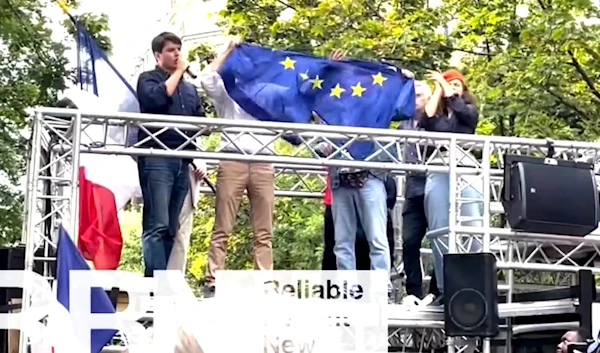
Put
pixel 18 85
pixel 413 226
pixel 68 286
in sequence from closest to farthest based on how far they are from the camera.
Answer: pixel 68 286, pixel 413 226, pixel 18 85

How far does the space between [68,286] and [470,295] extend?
2288 mm

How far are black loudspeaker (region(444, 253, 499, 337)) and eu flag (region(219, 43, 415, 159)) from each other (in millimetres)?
994

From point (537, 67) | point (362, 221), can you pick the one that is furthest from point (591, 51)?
point (362, 221)

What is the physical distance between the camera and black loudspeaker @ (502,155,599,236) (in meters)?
5.87

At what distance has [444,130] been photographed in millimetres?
6352

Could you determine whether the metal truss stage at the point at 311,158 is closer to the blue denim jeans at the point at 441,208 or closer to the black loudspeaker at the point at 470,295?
the blue denim jeans at the point at 441,208

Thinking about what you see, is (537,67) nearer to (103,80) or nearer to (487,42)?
(487,42)

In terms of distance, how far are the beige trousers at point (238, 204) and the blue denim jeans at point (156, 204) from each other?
0.98 ft

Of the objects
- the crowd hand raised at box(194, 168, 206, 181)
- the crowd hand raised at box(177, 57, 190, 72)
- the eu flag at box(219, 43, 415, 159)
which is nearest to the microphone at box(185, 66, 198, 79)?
the crowd hand raised at box(177, 57, 190, 72)

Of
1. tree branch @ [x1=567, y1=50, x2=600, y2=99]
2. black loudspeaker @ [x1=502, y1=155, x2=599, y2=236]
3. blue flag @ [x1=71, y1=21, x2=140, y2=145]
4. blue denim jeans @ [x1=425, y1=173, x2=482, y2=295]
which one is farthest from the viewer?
tree branch @ [x1=567, y1=50, x2=600, y2=99]

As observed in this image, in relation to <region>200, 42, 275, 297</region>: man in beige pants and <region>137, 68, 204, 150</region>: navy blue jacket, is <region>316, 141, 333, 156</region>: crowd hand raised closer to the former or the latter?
<region>200, 42, 275, 297</region>: man in beige pants

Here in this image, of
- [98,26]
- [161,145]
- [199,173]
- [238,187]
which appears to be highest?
[98,26]

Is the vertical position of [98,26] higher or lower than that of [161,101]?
higher

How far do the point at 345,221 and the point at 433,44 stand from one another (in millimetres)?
4603
